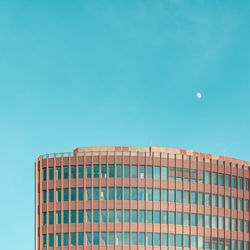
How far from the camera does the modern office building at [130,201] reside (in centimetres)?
10862

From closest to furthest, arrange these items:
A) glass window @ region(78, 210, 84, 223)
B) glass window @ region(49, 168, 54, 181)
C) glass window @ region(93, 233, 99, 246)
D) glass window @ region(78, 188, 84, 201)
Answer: glass window @ region(93, 233, 99, 246) → glass window @ region(78, 210, 84, 223) → glass window @ region(78, 188, 84, 201) → glass window @ region(49, 168, 54, 181)

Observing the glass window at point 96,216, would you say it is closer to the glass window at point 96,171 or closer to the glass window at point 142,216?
the glass window at point 96,171

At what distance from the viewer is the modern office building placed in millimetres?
108625

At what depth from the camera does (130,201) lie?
10962 cm

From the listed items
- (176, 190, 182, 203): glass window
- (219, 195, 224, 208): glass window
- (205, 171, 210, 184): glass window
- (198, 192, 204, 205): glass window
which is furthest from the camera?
(219, 195, 224, 208): glass window

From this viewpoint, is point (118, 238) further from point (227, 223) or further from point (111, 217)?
point (227, 223)

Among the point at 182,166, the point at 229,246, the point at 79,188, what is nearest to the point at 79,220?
the point at 79,188

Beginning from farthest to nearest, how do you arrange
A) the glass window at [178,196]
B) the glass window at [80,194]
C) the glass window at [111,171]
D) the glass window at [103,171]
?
the glass window at [178,196] → the glass window at [103,171] → the glass window at [111,171] → the glass window at [80,194]

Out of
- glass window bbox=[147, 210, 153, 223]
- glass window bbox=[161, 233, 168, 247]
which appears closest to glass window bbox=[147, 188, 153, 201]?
glass window bbox=[147, 210, 153, 223]

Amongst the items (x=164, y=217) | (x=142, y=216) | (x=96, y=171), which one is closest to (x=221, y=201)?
(x=164, y=217)

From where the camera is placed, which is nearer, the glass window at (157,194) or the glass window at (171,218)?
the glass window at (171,218)

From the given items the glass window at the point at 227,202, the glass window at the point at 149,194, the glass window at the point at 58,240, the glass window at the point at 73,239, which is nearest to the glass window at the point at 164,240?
the glass window at the point at 149,194

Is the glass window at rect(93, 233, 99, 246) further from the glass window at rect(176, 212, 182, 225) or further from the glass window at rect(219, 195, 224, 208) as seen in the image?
the glass window at rect(219, 195, 224, 208)

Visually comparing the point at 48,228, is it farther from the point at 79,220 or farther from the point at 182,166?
the point at 182,166
